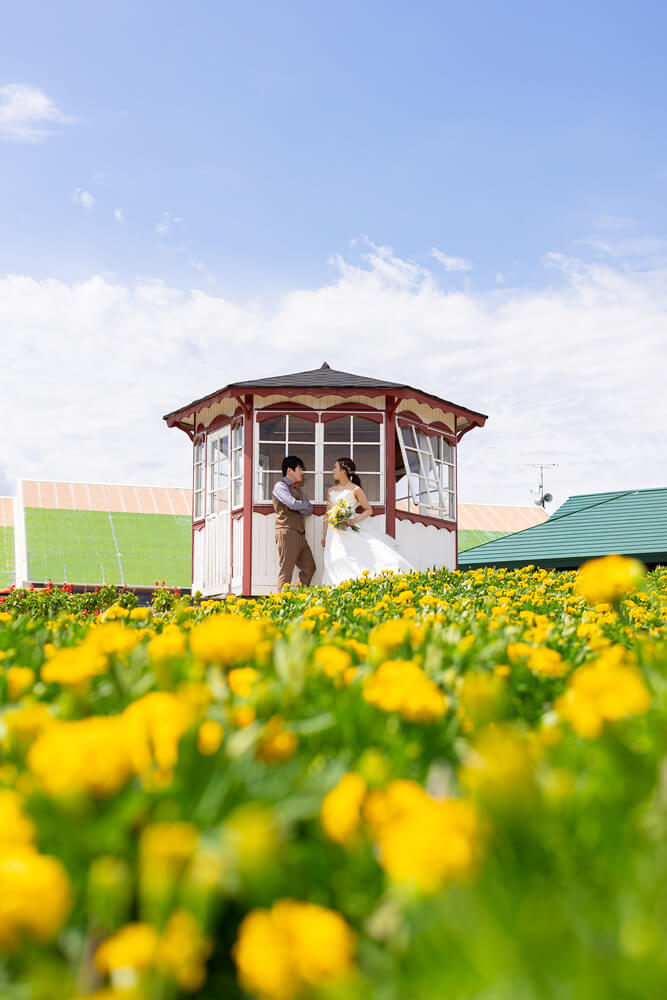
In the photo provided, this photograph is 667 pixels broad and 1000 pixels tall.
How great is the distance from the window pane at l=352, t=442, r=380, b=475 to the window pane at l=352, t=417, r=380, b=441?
0.21 m

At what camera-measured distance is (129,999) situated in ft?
2.27

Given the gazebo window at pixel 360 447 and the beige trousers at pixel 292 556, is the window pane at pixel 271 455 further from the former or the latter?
the beige trousers at pixel 292 556

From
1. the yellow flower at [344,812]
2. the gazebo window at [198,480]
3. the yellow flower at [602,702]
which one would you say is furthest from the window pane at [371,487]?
the yellow flower at [344,812]

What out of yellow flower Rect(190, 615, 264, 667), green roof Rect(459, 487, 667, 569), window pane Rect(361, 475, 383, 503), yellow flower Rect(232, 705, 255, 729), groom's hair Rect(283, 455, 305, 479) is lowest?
yellow flower Rect(232, 705, 255, 729)

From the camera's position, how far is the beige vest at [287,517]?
12.9m

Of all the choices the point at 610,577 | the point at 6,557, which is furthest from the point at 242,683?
the point at 6,557

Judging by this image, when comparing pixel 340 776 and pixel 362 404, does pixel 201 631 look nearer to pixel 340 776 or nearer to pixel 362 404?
pixel 340 776

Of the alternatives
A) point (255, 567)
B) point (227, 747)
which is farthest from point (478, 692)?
point (255, 567)

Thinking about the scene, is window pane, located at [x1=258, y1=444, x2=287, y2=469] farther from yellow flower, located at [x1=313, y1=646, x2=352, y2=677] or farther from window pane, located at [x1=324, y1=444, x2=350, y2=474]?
Answer: yellow flower, located at [x1=313, y1=646, x2=352, y2=677]

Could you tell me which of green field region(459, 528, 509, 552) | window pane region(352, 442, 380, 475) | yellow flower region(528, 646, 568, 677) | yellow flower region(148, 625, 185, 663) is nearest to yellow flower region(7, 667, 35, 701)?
yellow flower region(148, 625, 185, 663)

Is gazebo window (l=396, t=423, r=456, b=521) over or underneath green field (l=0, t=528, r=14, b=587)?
over

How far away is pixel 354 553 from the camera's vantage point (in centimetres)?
1254

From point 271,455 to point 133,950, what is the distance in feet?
45.1

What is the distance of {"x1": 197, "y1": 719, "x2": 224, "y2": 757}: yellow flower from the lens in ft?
3.79
